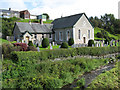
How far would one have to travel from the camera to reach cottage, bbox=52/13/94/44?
31.2m

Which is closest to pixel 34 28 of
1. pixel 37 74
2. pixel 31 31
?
pixel 31 31

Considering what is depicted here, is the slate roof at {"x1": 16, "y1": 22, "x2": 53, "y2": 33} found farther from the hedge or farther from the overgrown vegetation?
the overgrown vegetation

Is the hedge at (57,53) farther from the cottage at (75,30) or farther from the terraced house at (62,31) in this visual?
the terraced house at (62,31)

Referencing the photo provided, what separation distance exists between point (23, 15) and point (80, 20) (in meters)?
45.6

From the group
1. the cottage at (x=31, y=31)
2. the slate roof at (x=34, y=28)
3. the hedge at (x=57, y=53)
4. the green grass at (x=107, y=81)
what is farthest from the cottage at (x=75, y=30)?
the green grass at (x=107, y=81)

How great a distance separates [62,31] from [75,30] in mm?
3753

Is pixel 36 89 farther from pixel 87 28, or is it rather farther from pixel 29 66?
pixel 87 28

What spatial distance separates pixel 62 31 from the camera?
1314 inches

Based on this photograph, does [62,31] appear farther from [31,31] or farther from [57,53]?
[57,53]

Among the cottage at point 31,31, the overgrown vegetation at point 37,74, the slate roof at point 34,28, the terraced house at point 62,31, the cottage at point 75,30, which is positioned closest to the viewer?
the overgrown vegetation at point 37,74

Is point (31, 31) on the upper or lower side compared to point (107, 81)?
upper

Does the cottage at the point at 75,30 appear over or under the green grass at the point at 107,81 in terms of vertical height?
over

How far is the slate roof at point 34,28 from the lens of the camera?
3181 cm

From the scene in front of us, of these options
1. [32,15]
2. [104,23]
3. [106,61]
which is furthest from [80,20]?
[104,23]
